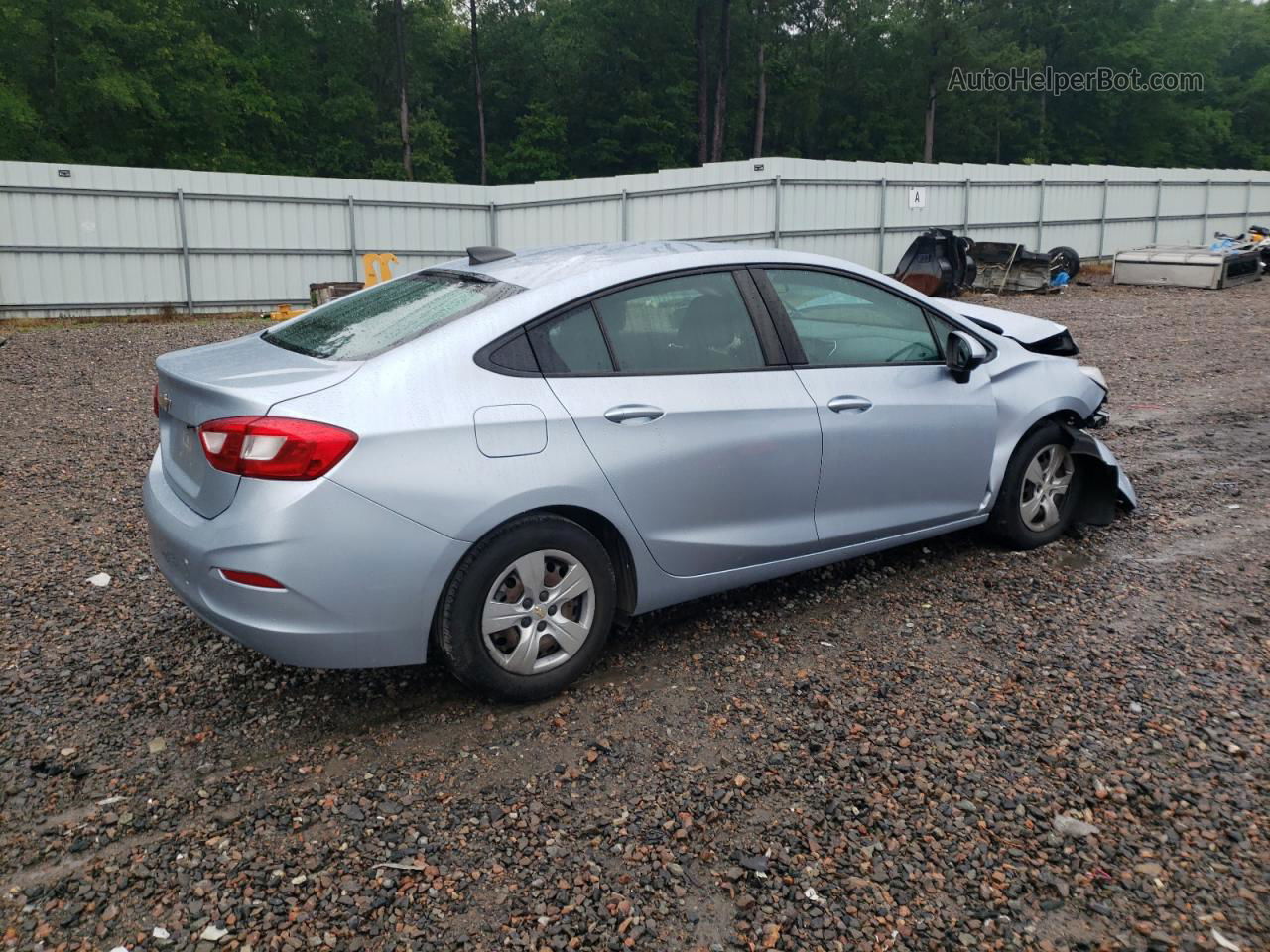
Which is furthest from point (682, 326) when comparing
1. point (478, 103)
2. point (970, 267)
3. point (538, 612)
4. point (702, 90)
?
point (478, 103)

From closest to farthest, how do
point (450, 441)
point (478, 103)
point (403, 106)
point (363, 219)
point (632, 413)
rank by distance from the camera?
point (450, 441) < point (632, 413) < point (363, 219) < point (403, 106) < point (478, 103)

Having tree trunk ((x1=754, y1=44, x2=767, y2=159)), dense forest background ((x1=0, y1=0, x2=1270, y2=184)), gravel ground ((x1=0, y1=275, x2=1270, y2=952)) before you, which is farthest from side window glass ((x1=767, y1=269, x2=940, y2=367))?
tree trunk ((x1=754, y1=44, x2=767, y2=159))

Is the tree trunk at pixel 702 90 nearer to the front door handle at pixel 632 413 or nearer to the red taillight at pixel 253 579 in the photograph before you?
the front door handle at pixel 632 413

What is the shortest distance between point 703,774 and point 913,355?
236 centimetres

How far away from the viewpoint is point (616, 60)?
50.9 metres

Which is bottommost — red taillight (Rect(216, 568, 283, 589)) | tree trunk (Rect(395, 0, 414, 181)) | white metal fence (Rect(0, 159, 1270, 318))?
red taillight (Rect(216, 568, 283, 589))

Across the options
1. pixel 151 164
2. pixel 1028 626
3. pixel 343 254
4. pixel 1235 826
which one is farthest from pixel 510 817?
pixel 151 164

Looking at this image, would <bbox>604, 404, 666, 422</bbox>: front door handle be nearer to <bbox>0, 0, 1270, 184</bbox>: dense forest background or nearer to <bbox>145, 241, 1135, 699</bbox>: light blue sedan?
<bbox>145, 241, 1135, 699</bbox>: light blue sedan

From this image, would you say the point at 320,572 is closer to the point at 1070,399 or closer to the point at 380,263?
the point at 1070,399

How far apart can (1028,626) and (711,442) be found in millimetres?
1637

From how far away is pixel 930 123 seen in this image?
2234 inches

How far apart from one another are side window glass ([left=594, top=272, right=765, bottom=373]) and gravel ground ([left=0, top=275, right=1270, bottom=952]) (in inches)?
45.8

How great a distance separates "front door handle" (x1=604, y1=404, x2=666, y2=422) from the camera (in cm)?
388

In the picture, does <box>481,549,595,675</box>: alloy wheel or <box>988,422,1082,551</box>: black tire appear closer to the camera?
<box>481,549,595,675</box>: alloy wheel
